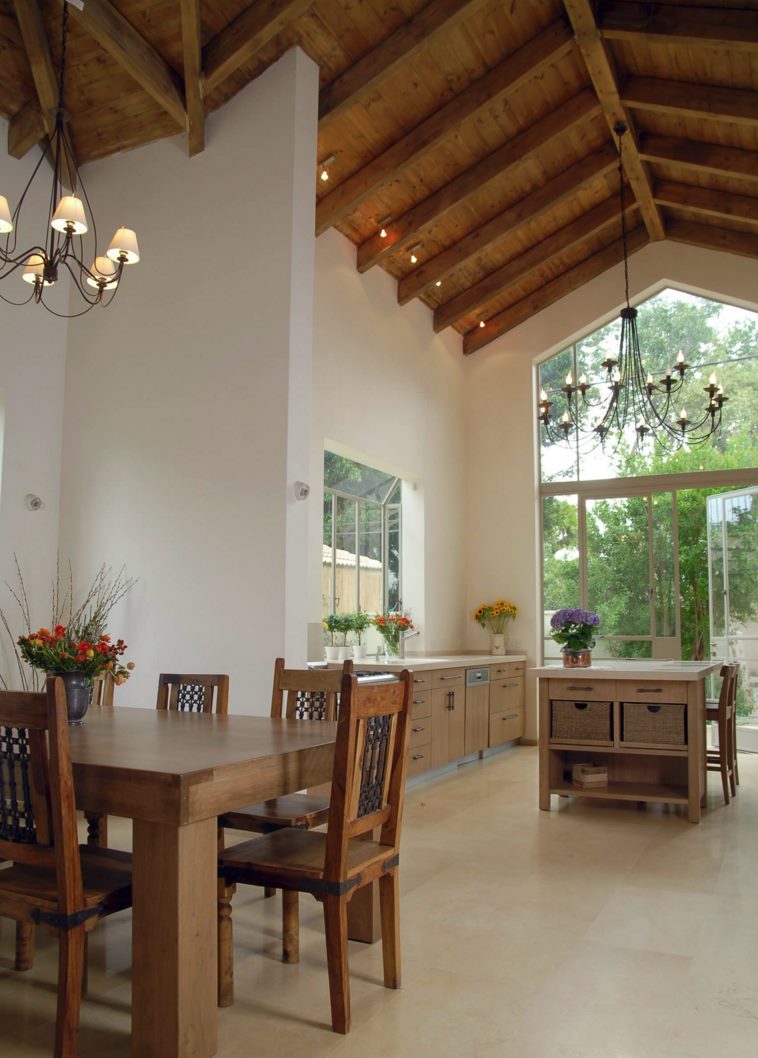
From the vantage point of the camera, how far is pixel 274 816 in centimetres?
293

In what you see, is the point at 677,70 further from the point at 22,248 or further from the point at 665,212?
the point at 22,248

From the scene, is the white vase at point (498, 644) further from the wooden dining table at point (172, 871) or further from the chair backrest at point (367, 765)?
the wooden dining table at point (172, 871)

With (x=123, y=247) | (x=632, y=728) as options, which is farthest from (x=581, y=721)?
(x=123, y=247)

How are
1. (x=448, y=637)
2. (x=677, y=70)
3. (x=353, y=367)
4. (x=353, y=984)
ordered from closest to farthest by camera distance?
(x=353, y=984) < (x=677, y=70) < (x=353, y=367) < (x=448, y=637)

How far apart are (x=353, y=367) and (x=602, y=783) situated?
11.2 feet

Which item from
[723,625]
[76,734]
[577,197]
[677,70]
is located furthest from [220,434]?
[723,625]

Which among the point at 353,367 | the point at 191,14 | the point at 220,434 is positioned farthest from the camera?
the point at 353,367

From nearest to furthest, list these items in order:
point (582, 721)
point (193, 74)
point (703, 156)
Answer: point (193, 74), point (582, 721), point (703, 156)

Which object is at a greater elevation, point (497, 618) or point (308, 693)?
point (497, 618)

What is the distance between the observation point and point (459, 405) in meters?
8.53

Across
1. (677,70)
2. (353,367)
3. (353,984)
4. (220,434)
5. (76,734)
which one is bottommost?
(353,984)

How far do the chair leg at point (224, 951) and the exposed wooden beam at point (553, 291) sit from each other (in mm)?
→ 6965

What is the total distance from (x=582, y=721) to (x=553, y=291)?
4.75 metres

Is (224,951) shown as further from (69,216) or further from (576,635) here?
(576,635)
